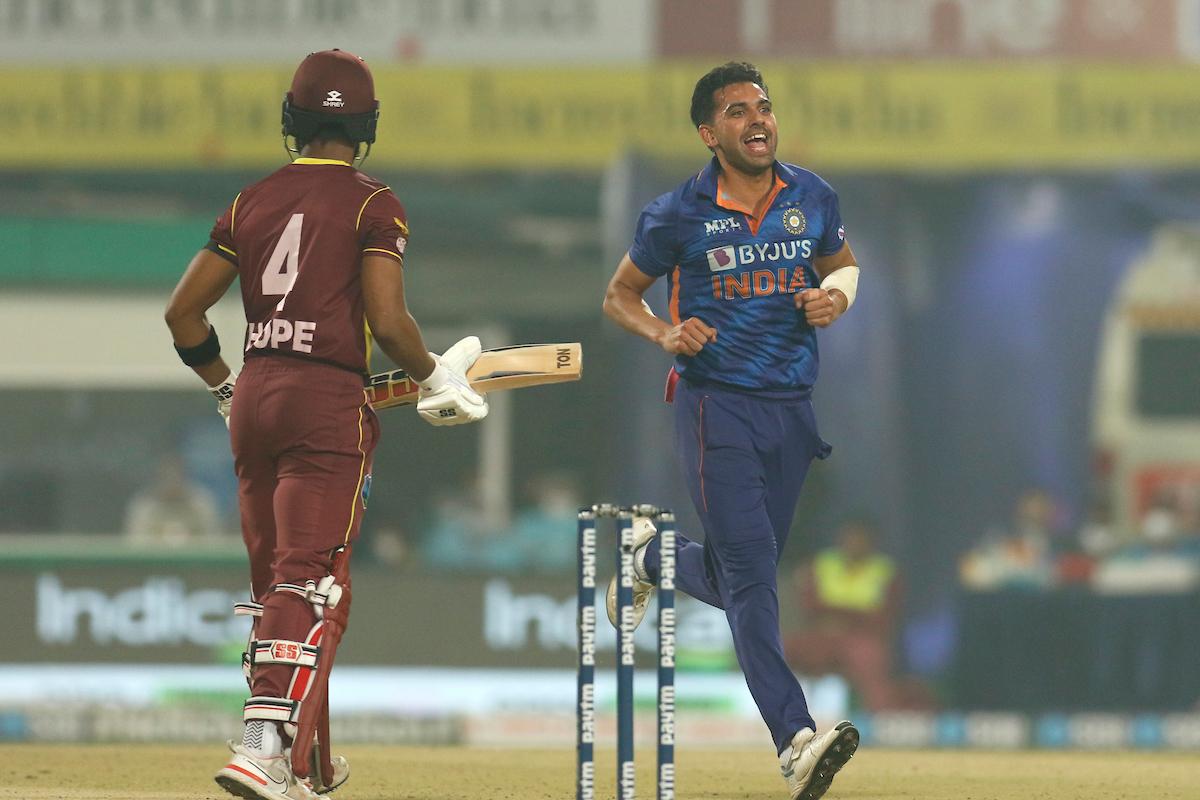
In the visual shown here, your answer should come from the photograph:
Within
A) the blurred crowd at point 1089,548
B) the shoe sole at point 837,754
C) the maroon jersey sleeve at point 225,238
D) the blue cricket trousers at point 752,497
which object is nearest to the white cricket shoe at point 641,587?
the blue cricket trousers at point 752,497

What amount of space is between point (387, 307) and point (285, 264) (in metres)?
0.31

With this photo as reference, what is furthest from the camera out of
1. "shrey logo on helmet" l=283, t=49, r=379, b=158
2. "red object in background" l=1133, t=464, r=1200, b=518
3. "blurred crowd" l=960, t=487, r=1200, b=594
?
→ "red object in background" l=1133, t=464, r=1200, b=518

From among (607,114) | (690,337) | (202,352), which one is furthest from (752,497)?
(607,114)

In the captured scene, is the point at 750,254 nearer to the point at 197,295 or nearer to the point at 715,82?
the point at 715,82

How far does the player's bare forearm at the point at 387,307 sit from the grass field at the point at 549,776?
167 cm

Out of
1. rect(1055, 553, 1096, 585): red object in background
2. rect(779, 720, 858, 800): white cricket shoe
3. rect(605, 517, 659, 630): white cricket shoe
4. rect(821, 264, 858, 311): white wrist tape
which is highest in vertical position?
rect(821, 264, 858, 311): white wrist tape

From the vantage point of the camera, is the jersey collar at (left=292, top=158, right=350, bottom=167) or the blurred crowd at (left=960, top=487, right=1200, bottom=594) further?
the blurred crowd at (left=960, top=487, right=1200, bottom=594)

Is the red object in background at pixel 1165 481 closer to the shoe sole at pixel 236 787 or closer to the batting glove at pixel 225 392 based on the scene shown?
the batting glove at pixel 225 392

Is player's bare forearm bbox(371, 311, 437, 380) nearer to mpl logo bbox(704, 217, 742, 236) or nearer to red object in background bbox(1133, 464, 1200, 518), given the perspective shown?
mpl logo bbox(704, 217, 742, 236)

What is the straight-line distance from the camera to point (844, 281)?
6.32m

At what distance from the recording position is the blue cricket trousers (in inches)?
239

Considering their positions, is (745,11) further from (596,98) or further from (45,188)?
(45,188)

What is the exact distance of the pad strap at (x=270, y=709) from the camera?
5449mm

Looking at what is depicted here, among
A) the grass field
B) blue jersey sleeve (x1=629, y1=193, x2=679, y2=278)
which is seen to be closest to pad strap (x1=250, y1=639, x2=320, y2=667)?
the grass field
